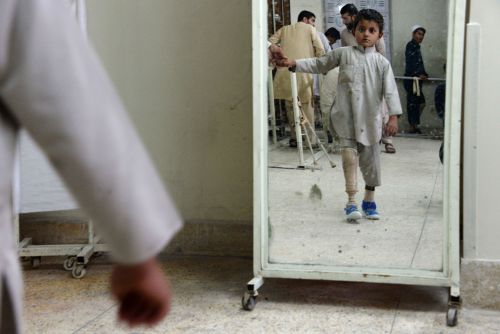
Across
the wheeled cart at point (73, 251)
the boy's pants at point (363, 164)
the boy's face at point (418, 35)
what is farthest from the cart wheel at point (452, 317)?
the wheeled cart at point (73, 251)

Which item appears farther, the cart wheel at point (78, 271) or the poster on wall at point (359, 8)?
the cart wheel at point (78, 271)

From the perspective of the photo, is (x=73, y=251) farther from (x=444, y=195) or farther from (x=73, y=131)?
(x=73, y=131)

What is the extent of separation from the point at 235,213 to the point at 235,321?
4.28 ft

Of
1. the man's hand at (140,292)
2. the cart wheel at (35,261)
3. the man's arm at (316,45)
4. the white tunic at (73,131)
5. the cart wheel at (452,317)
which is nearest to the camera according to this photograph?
the white tunic at (73,131)

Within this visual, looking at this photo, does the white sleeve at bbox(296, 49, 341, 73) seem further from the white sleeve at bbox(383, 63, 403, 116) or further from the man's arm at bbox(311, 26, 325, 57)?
the white sleeve at bbox(383, 63, 403, 116)

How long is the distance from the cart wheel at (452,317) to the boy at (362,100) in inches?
24.3

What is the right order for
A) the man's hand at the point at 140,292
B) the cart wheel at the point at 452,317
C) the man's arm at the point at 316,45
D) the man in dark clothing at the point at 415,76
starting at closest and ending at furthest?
the man's hand at the point at 140,292, the cart wheel at the point at 452,317, the man in dark clothing at the point at 415,76, the man's arm at the point at 316,45

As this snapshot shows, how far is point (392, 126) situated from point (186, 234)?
1.79 metres

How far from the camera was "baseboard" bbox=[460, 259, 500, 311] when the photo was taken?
16.1ft

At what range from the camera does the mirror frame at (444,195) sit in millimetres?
4719

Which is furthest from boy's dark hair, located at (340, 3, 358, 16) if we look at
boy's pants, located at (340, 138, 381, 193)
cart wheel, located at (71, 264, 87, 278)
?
cart wheel, located at (71, 264, 87, 278)

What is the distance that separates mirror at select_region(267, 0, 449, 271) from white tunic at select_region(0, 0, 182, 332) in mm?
3275

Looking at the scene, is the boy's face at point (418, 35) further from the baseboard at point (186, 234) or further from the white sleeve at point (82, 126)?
the white sleeve at point (82, 126)

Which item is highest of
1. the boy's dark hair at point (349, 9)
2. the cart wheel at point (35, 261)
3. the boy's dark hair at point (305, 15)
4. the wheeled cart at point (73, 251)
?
the boy's dark hair at point (349, 9)
